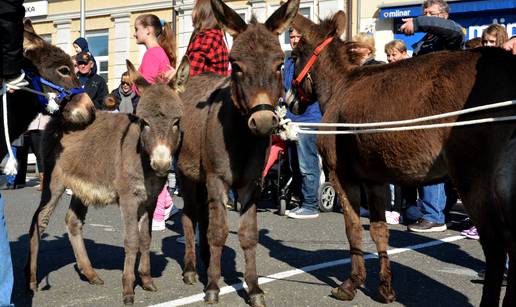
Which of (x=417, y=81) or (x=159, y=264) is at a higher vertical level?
(x=417, y=81)

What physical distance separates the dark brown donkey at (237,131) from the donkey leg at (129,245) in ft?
2.04

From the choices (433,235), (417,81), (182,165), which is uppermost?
(417,81)

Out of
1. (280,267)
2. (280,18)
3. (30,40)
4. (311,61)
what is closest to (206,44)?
(311,61)

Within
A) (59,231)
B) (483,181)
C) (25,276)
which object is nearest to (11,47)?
(25,276)

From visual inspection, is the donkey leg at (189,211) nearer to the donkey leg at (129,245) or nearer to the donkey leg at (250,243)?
the donkey leg at (129,245)

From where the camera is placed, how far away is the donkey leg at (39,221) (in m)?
6.00

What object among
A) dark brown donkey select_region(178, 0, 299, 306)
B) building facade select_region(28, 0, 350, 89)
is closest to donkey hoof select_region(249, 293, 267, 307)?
dark brown donkey select_region(178, 0, 299, 306)

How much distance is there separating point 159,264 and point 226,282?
3.52ft

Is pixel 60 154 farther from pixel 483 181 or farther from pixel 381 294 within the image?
pixel 483 181

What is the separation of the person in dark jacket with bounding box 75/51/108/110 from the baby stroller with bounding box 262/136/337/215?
3.18m

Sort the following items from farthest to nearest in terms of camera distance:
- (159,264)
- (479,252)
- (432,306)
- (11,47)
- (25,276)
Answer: (479,252)
(159,264)
(25,276)
(432,306)
(11,47)

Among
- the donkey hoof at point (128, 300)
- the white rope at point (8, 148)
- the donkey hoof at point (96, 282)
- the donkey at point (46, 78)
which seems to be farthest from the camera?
the donkey hoof at point (96, 282)

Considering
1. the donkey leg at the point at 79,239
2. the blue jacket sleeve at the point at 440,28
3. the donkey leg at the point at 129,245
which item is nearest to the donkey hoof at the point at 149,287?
the donkey leg at the point at 129,245

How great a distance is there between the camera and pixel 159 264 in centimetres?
721
